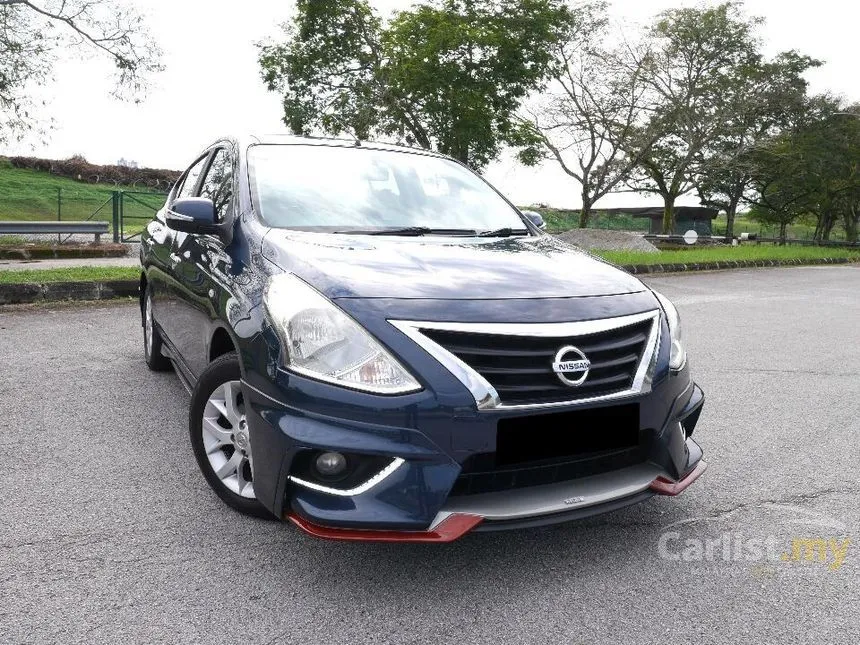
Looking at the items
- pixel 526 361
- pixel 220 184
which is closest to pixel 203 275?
pixel 220 184

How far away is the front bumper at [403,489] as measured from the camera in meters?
2.23

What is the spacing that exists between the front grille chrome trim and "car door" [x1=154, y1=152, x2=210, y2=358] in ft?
6.37

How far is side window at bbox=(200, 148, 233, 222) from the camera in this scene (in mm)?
3434

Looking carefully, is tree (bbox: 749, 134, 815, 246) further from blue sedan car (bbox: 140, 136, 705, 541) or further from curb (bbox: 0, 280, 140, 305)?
blue sedan car (bbox: 140, 136, 705, 541)

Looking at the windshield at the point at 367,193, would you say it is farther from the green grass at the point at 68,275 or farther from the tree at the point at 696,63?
the tree at the point at 696,63

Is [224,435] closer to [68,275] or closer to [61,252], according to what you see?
[68,275]

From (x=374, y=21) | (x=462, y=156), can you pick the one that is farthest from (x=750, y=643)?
(x=374, y=21)

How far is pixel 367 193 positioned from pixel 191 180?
1.67 meters

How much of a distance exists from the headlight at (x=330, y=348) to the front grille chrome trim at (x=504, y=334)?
0.11 meters

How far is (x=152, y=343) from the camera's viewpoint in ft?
16.9

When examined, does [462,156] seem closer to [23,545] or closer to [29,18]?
[29,18]

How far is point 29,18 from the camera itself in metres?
15.4

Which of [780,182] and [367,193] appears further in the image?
[780,182]

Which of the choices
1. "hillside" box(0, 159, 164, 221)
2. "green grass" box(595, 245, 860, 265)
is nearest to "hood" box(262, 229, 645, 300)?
"green grass" box(595, 245, 860, 265)
